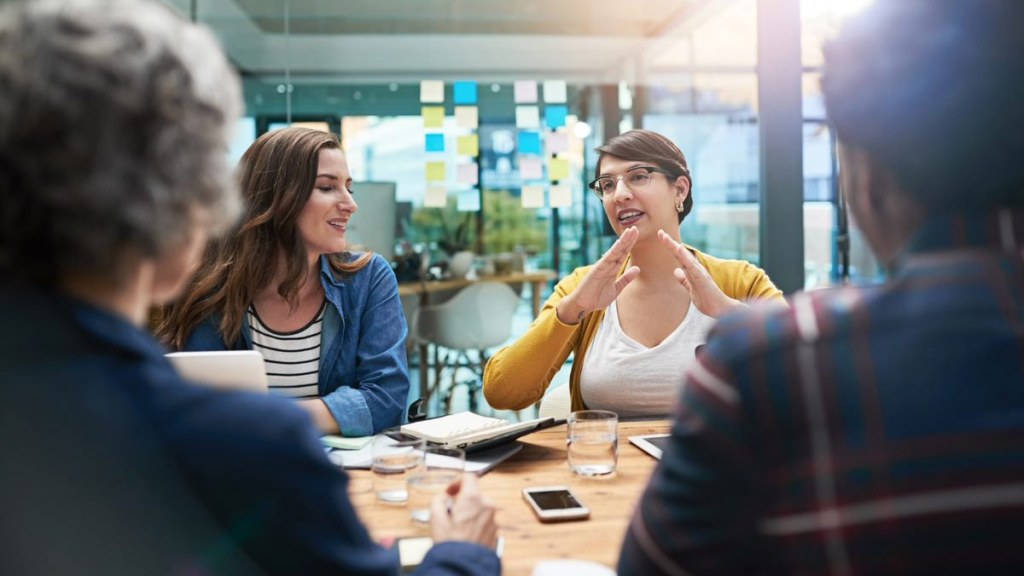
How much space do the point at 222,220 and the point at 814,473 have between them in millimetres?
613

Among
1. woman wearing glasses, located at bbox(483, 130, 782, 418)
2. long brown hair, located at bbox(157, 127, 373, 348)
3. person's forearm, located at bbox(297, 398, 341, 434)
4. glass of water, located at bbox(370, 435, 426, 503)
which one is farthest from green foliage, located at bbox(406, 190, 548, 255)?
glass of water, located at bbox(370, 435, 426, 503)

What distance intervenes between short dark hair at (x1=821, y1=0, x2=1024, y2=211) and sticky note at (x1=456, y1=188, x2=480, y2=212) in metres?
3.29

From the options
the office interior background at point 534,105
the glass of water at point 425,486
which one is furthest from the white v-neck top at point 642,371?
the office interior background at point 534,105

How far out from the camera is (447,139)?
3.96 m

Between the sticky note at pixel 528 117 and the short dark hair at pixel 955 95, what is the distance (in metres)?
3.30

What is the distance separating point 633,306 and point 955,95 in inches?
64.5

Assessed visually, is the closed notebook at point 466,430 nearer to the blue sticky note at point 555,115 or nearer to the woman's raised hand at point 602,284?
the woman's raised hand at point 602,284

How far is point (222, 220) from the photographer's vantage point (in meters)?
Answer: 0.83

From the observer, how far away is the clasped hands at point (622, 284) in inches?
83.7

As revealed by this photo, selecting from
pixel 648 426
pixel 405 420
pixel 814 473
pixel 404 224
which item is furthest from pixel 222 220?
pixel 404 224

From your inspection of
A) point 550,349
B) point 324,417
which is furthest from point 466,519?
point 550,349

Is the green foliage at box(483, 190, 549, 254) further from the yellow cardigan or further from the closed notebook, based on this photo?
the closed notebook

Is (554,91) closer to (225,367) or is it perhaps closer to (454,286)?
(454,286)

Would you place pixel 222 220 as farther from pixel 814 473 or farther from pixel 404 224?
pixel 404 224
